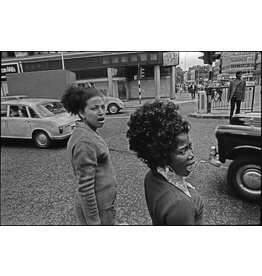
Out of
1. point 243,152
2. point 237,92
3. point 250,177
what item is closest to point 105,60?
point 237,92

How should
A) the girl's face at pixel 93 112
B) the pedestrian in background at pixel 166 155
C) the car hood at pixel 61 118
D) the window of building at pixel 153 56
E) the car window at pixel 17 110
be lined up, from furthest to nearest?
the car window at pixel 17 110, the window of building at pixel 153 56, the car hood at pixel 61 118, the girl's face at pixel 93 112, the pedestrian in background at pixel 166 155

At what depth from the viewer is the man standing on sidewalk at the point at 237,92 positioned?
3.37 ft

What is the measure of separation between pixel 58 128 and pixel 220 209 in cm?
106

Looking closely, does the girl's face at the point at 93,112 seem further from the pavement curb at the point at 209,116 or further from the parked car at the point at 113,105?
the pavement curb at the point at 209,116

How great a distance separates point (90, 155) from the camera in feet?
2.33

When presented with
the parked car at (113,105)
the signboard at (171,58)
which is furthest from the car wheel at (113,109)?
the signboard at (171,58)

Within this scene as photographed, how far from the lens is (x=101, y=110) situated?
80 cm

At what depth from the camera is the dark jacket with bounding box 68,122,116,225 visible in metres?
0.71

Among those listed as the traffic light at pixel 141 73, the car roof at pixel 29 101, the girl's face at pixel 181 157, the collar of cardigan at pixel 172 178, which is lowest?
the collar of cardigan at pixel 172 178

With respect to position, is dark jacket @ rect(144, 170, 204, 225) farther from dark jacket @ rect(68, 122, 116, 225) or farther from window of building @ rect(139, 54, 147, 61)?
window of building @ rect(139, 54, 147, 61)

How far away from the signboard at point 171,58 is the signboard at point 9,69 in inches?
34.4

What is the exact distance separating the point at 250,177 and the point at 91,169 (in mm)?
831

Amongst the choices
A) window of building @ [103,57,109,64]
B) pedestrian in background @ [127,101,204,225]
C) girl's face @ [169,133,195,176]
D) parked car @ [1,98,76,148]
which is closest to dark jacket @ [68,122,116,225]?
pedestrian in background @ [127,101,204,225]

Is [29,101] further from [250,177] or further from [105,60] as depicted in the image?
[250,177]
